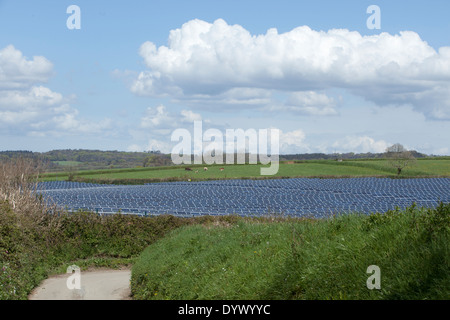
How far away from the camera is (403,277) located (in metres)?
6.88

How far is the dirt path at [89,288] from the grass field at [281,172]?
5661cm

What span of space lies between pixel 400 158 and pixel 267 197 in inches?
1776

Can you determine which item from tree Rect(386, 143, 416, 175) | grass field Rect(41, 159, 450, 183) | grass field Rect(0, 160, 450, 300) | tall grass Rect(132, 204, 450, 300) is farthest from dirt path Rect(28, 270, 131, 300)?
tree Rect(386, 143, 416, 175)

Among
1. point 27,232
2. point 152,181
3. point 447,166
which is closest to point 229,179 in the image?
point 152,181

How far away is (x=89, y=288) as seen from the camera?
17109 mm

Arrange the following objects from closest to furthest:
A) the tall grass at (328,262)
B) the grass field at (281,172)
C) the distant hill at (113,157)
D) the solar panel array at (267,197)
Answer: the tall grass at (328,262) → the solar panel array at (267,197) → the grass field at (281,172) → the distant hill at (113,157)

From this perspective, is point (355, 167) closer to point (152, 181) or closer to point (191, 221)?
point (152, 181)

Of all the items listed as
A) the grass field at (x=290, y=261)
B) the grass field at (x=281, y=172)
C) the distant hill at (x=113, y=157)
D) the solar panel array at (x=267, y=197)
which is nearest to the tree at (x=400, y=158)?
the grass field at (x=281, y=172)

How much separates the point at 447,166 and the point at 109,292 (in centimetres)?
8502

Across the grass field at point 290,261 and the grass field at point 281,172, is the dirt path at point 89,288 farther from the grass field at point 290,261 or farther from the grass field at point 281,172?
the grass field at point 281,172

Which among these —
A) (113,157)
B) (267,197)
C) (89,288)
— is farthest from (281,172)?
(113,157)

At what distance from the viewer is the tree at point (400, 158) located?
85062 mm

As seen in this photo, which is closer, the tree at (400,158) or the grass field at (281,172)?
the grass field at (281,172)
